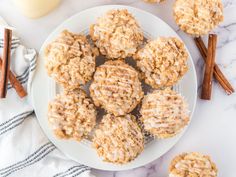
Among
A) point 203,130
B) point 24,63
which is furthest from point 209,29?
point 24,63

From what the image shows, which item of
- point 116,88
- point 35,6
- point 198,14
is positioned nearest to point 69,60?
point 116,88

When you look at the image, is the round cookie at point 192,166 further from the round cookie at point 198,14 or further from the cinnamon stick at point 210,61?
the round cookie at point 198,14

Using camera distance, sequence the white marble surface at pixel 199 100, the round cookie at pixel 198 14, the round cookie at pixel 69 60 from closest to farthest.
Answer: the round cookie at pixel 69 60
the round cookie at pixel 198 14
the white marble surface at pixel 199 100

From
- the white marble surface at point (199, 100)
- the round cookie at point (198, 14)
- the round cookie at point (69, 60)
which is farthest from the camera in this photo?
the white marble surface at point (199, 100)

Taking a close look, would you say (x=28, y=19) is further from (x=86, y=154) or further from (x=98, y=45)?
(x=86, y=154)

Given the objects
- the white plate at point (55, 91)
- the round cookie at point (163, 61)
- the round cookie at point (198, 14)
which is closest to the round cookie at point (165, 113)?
the round cookie at point (163, 61)

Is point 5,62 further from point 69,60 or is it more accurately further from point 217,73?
point 217,73

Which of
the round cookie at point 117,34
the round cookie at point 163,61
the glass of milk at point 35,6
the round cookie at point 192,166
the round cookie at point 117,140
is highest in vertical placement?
the glass of milk at point 35,6
